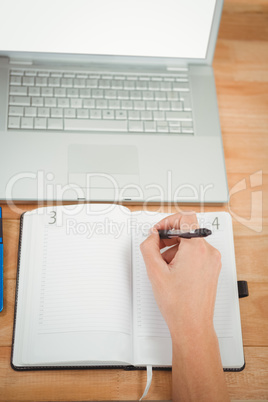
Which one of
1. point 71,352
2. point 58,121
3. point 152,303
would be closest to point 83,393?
point 71,352

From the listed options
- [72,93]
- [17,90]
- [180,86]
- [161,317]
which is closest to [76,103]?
[72,93]

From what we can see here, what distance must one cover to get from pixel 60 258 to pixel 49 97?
1.12 feet

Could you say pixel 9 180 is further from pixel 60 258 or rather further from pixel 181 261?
pixel 181 261

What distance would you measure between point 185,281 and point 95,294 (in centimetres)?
16

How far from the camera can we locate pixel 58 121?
0.78 m

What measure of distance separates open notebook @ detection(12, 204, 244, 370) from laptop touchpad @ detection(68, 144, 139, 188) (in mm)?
55

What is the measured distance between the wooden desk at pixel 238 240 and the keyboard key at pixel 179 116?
10cm

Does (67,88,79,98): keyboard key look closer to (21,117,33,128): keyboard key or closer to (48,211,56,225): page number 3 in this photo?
(21,117,33,128): keyboard key

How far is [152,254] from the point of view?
0.64 metres

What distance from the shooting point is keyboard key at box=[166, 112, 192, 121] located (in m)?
0.80

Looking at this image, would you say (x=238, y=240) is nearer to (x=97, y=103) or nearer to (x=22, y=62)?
(x=97, y=103)

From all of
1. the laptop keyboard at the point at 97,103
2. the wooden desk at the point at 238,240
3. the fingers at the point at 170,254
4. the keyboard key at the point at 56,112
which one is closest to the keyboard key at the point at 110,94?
the laptop keyboard at the point at 97,103

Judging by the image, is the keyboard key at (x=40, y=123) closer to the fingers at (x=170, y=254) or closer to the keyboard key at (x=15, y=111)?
the keyboard key at (x=15, y=111)

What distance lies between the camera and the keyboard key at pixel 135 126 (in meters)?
0.79
